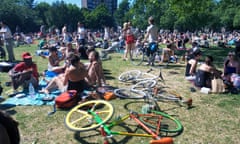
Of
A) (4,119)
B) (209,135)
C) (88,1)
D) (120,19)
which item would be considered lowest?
(209,135)

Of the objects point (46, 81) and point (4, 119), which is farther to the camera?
point (46, 81)

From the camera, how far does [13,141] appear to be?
153cm

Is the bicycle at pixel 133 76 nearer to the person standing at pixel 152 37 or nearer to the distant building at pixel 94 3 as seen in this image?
the person standing at pixel 152 37

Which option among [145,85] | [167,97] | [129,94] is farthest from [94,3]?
[167,97]

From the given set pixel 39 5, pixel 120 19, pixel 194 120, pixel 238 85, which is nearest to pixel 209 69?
pixel 238 85

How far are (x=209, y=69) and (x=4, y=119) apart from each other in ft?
21.8

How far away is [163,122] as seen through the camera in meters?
4.68

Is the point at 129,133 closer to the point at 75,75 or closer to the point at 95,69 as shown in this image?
the point at 75,75

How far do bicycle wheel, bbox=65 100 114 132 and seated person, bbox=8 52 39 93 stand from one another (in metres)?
2.74

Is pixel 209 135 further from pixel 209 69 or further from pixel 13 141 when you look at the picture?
pixel 13 141

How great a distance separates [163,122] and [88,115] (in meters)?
1.60

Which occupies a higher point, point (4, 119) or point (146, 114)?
point (4, 119)

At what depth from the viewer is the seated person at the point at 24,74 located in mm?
6707

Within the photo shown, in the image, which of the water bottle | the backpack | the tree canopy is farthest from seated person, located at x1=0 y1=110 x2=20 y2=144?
the tree canopy
